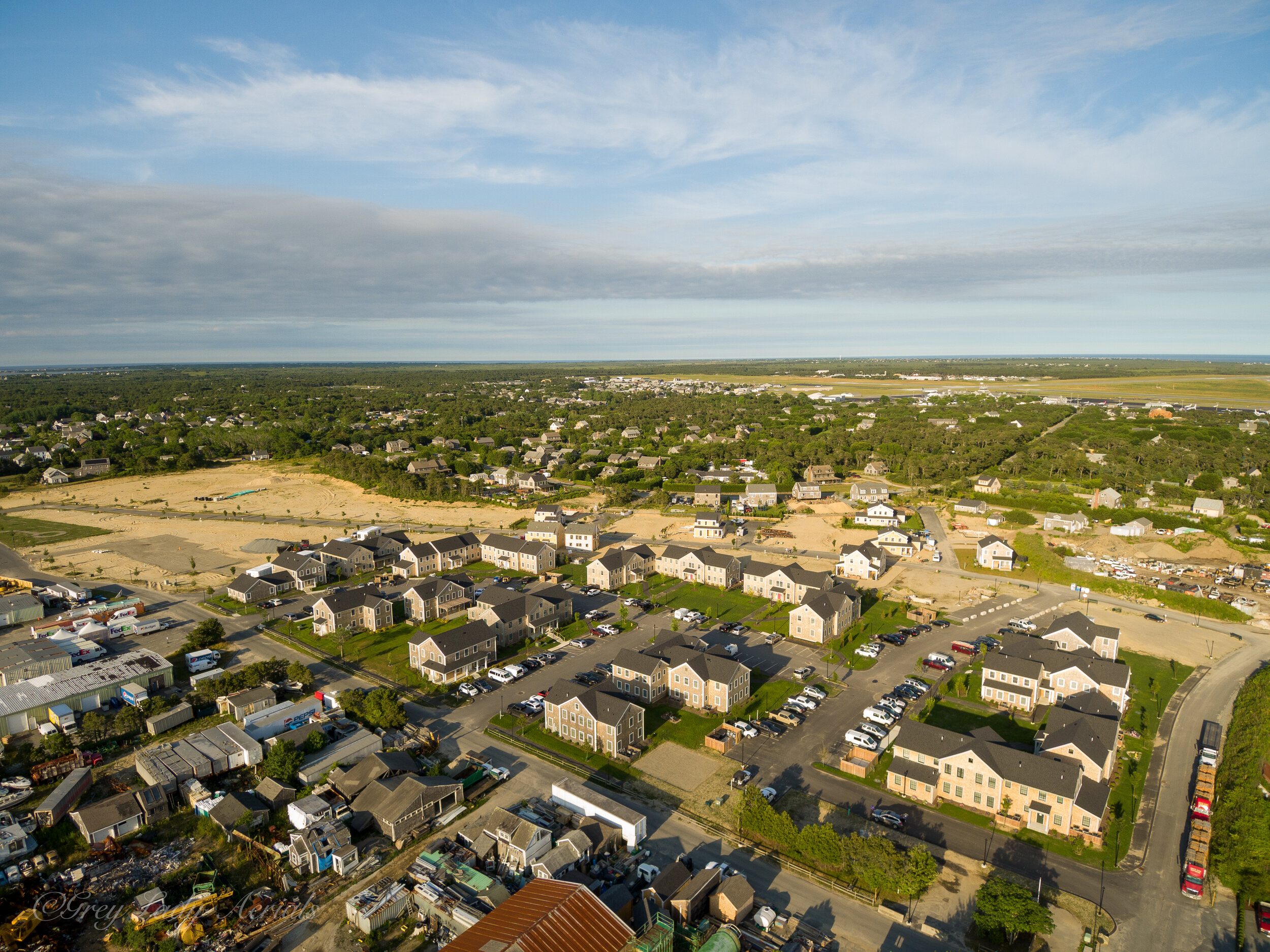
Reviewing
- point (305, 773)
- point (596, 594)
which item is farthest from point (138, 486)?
point (305, 773)

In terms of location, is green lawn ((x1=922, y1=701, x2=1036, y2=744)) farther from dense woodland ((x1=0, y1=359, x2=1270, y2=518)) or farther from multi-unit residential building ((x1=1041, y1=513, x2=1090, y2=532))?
dense woodland ((x1=0, y1=359, x2=1270, y2=518))

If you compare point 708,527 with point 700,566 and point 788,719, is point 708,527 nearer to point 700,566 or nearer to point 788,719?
point 700,566

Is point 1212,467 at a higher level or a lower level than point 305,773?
higher

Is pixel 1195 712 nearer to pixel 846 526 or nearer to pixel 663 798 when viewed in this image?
pixel 663 798

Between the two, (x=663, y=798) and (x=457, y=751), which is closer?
(x=663, y=798)

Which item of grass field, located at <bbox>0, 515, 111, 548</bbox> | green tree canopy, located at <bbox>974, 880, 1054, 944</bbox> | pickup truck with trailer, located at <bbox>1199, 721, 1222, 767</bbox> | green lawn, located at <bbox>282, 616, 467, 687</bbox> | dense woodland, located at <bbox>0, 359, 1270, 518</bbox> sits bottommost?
green lawn, located at <bbox>282, 616, 467, 687</bbox>

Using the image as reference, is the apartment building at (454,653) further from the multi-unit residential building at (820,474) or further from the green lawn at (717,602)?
the multi-unit residential building at (820,474)

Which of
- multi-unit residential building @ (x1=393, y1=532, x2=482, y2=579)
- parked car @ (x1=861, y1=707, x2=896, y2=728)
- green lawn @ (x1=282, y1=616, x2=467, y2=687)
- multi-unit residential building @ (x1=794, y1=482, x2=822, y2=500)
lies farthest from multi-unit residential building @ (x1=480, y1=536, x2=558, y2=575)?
multi-unit residential building @ (x1=794, y1=482, x2=822, y2=500)
